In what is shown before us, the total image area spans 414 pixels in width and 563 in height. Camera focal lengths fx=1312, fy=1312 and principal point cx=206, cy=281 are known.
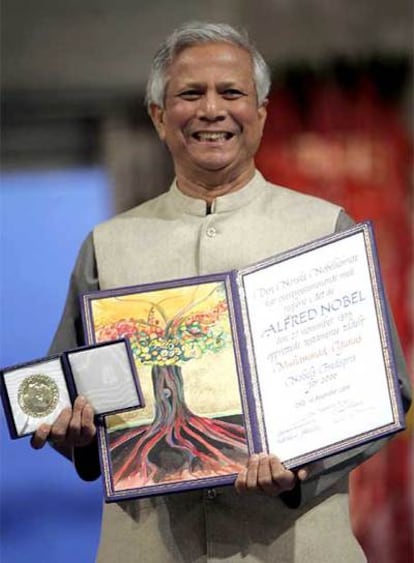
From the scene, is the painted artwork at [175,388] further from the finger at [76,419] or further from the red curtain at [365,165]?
the red curtain at [365,165]

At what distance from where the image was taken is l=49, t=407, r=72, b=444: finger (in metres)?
1.83

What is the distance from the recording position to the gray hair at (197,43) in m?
2.01

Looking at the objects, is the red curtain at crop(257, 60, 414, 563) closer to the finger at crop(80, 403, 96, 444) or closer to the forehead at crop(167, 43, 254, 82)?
the forehead at crop(167, 43, 254, 82)

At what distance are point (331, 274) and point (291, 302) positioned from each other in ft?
0.22

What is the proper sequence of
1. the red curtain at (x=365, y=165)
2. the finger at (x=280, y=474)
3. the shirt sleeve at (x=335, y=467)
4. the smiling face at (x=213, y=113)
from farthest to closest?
1. the red curtain at (x=365, y=165)
2. the smiling face at (x=213, y=113)
3. the shirt sleeve at (x=335, y=467)
4. the finger at (x=280, y=474)

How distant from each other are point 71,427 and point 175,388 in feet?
0.51

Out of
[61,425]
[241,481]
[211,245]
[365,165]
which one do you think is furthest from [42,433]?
[365,165]

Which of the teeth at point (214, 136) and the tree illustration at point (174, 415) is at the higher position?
the teeth at point (214, 136)

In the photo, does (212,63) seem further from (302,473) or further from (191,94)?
(302,473)

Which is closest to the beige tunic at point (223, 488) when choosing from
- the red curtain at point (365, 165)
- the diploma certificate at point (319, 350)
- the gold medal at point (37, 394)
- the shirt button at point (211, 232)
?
the shirt button at point (211, 232)

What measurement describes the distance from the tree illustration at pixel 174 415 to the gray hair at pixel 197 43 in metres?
0.37

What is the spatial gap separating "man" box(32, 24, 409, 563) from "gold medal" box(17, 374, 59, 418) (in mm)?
31

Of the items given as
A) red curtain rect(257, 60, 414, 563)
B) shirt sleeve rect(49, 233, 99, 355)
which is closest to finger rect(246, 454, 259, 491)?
shirt sleeve rect(49, 233, 99, 355)

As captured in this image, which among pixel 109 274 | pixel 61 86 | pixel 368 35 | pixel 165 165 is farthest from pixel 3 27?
pixel 109 274
